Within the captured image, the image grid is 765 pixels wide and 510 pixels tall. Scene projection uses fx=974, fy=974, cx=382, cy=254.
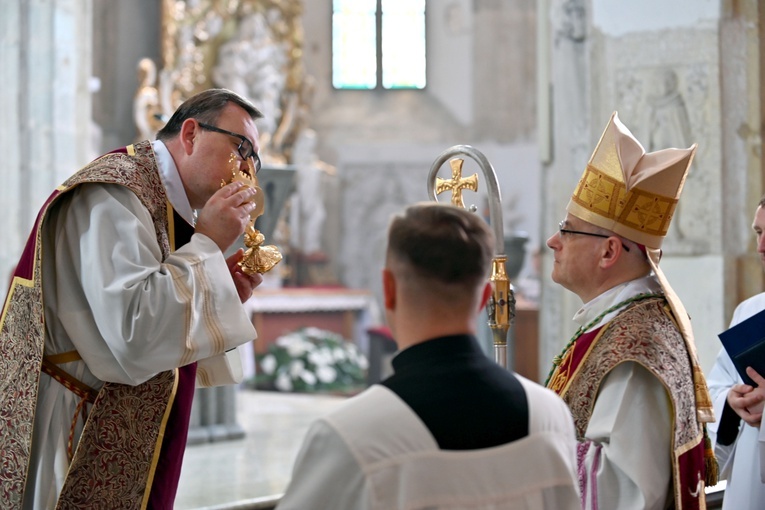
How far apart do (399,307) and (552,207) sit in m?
5.12

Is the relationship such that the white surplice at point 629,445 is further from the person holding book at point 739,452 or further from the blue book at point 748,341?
the person holding book at point 739,452

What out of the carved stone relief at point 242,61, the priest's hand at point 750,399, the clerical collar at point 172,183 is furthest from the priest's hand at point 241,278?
the carved stone relief at point 242,61

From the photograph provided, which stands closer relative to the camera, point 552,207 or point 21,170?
point 552,207

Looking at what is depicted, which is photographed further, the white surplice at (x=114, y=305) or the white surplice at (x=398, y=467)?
the white surplice at (x=114, y=305)

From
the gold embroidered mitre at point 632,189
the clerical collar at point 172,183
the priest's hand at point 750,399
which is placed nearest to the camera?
the gold embroidered mitre at point 632,189

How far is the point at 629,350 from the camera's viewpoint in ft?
7.63

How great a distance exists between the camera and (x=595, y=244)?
2590 millimetres

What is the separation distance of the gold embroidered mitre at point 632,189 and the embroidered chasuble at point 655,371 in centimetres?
21

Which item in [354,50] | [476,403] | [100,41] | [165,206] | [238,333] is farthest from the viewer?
[354,50]

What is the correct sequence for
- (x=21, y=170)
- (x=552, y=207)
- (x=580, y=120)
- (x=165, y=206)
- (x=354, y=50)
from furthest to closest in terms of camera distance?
(x=354, y=50) < (x=21, y=170) < (x=552, y=207) < (x=580, y=120) < (x=165, y=206)

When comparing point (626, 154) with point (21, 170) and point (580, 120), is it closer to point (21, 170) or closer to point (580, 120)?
point (580, 120)

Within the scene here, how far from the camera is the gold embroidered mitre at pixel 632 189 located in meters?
2.56

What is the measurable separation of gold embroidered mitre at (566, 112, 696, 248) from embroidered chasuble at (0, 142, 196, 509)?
1.17 metres

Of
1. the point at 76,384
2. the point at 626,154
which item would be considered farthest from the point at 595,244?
the point at 76,384
